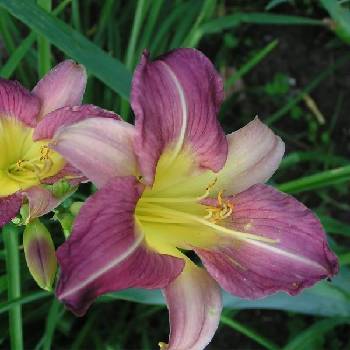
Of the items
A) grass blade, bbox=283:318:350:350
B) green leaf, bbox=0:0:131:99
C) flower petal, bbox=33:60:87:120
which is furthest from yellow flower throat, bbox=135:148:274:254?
grass blade, bbox=283:318:350:350

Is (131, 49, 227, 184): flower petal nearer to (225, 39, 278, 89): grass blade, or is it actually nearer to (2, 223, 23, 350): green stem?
(2, 223, 23, 350): green stem

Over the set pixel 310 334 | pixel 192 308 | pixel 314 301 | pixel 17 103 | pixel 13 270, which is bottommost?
pixel 310 334

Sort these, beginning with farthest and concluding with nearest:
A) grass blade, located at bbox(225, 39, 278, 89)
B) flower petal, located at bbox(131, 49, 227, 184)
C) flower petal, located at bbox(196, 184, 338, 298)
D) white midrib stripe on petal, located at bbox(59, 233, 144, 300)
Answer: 1. grass blade, located at bbox(225, 39, 278, 89)
2. flower petal, located at bbox(196, 184, 338, 298)
3. flower petal, located at bbox(131, 49, 227, 184)
4. white midrib stripe on petal, located at bbox(59, 233, 144, 300)

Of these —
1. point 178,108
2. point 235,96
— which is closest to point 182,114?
point 178,108

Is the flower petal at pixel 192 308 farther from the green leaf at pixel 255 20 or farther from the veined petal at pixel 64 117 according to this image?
the green leaf at pixel 255 20

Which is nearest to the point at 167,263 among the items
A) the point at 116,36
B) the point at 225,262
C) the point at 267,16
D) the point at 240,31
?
the point at 225,262

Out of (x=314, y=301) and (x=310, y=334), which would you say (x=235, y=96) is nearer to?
(x=310, y=334)

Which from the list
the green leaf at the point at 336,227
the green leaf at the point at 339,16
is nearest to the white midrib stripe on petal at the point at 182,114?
the green leaf at the point at 339,16

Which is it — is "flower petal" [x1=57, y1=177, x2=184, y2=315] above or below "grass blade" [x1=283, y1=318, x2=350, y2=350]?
above
